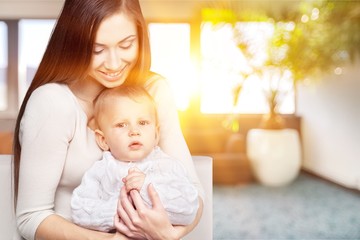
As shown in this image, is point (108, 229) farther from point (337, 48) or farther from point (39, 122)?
point (337, 48)

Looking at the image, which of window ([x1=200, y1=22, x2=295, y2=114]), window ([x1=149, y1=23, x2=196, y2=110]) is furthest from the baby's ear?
window ([x1=149, y1=23, x2=196, y2=110])

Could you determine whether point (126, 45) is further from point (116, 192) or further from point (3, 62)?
point (3, 62)

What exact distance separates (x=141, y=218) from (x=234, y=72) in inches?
185

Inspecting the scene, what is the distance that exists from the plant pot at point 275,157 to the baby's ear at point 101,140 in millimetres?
4190

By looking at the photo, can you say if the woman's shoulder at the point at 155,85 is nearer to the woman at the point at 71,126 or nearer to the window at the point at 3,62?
the woman at the point at 71,126

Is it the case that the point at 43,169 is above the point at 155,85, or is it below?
below

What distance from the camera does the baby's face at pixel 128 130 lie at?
2.96ft

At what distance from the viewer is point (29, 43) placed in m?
6.41

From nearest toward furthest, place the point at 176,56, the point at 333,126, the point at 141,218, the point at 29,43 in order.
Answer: the point at 141,218 → the point at 333,126 → the point at 176,56 → the point at 29,43

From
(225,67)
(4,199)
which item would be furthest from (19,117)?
(225,67)

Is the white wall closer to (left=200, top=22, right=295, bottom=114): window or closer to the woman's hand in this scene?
(left=200, top=22, right=295, bottom=114): window

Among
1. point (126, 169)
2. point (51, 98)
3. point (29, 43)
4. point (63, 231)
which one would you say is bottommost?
point (63, 231)

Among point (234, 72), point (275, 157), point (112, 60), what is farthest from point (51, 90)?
point (234, 72)

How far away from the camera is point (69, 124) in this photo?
0.93m
